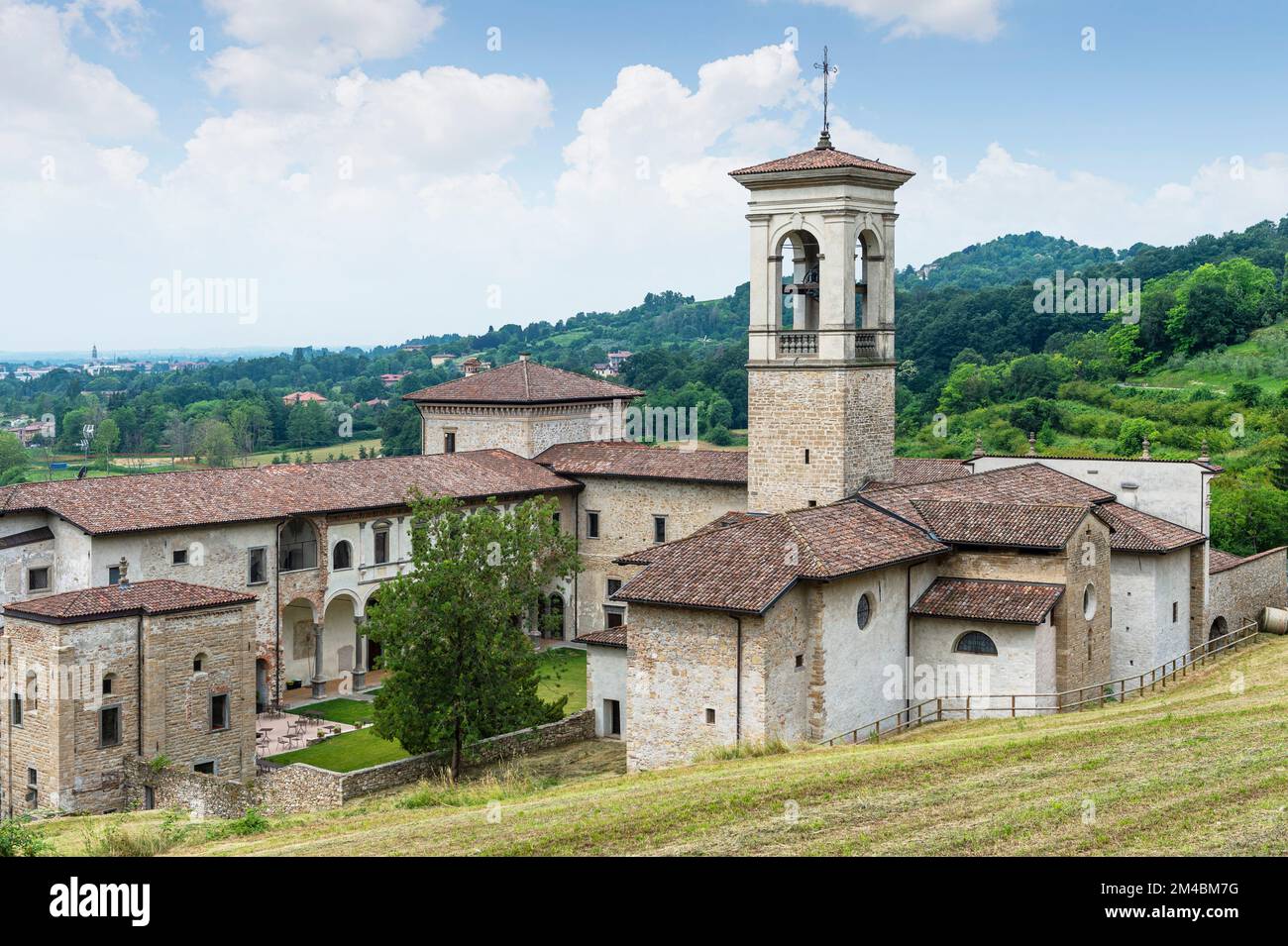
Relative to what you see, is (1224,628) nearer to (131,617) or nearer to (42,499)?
(131,617)

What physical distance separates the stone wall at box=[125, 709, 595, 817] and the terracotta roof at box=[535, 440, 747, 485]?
45.6 ft

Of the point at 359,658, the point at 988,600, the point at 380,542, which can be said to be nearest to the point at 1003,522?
the point at 988,600

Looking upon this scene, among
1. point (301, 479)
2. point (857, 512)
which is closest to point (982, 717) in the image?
point (857, 512)

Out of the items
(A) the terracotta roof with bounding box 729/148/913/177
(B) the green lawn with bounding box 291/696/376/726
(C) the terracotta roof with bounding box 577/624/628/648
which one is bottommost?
(B) the green lawn with bounding box 291/696/376/726

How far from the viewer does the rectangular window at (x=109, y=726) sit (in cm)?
2631

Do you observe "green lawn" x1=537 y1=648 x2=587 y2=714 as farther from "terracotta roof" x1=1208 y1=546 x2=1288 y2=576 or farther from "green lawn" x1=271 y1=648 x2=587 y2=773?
"terracotta roof" x1=1208 y1=546 x2=1288 y2=576

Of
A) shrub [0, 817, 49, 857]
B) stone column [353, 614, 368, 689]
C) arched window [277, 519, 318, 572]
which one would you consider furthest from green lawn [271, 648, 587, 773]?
shrub [0, 817, 49, 857]

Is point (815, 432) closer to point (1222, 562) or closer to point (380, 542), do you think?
point (1222, 562)

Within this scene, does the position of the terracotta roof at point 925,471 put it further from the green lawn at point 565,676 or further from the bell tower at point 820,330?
the green lawn at point 565,676

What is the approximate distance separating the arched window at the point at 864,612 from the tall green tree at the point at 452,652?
687 cm

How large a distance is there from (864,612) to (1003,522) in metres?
4.16

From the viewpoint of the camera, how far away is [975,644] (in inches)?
1051

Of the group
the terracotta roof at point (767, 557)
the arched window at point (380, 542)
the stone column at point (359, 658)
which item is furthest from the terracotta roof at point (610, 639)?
the arched window at point (380, 542)

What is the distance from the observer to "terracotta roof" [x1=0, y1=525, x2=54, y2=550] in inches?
1225
